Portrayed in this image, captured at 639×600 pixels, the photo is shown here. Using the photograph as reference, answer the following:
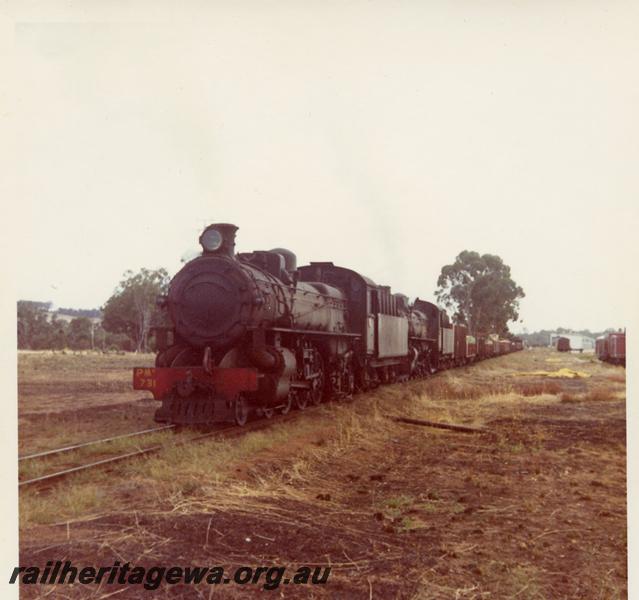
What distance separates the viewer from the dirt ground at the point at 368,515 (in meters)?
4.66

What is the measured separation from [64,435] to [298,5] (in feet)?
24.8

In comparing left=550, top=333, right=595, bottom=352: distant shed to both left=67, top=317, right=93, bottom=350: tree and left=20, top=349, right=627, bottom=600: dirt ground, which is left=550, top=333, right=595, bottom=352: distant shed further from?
left=67, top=317, right=93, bottom=350: tree

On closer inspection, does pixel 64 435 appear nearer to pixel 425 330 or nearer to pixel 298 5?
pixel 298 5

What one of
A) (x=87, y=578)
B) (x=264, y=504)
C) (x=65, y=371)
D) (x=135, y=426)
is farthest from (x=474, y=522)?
(x=65, y=371)

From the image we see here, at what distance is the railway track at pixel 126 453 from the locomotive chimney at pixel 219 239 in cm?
291

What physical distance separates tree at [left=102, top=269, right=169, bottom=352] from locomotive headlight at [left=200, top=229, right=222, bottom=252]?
91cm

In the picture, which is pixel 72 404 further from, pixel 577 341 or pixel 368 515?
pixel 577 341

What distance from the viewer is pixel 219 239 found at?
33.4ft

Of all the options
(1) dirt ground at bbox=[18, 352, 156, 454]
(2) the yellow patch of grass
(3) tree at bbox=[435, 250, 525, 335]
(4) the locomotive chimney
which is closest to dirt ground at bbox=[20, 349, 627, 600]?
(1) dirt ground at bbox=[18, 352, 156, 454]

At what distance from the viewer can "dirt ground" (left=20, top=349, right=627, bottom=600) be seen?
15.3 feet

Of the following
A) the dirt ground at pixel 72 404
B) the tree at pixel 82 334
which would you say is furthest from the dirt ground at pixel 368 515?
the tree at pixel 82 334

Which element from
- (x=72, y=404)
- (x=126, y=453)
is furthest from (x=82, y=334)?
(x=126, y=453)

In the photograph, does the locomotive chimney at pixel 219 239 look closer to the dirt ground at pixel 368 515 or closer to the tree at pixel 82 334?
the dirt ground at pixel 368 515

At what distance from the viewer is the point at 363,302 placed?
15289 millimetres
